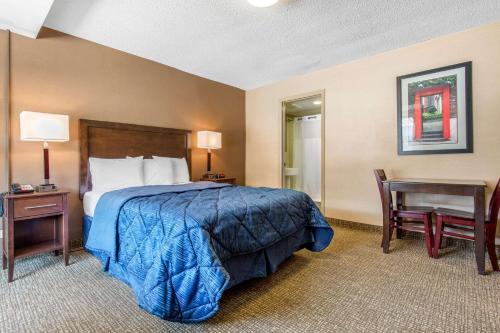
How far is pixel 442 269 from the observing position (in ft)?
7.56

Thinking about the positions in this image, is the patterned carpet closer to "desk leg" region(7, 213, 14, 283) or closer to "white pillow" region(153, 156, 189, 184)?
"desk leg" region(7, 213, 14, 283)

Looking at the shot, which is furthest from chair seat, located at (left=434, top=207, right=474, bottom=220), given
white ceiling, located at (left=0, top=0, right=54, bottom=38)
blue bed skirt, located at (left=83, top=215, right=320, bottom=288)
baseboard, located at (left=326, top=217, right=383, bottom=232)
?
white ceiling, located at (left=0, top=0, right=54, bottom=38)

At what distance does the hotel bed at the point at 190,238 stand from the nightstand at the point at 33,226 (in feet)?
0.93

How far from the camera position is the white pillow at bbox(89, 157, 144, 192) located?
288 cm

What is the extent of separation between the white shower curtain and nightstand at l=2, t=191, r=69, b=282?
4.91 m

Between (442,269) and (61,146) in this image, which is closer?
(442,269)

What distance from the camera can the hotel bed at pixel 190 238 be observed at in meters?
1.48

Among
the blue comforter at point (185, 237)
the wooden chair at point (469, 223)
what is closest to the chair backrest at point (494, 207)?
the wooden chair at point (469, 223)

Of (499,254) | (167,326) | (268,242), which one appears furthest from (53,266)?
(499,254)

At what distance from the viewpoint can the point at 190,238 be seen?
1.51m

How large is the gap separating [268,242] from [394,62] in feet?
9.82

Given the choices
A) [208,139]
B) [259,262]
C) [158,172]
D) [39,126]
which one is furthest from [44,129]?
[259,262]

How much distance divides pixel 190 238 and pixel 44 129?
202 cm

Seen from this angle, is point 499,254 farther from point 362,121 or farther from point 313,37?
point 313,37
